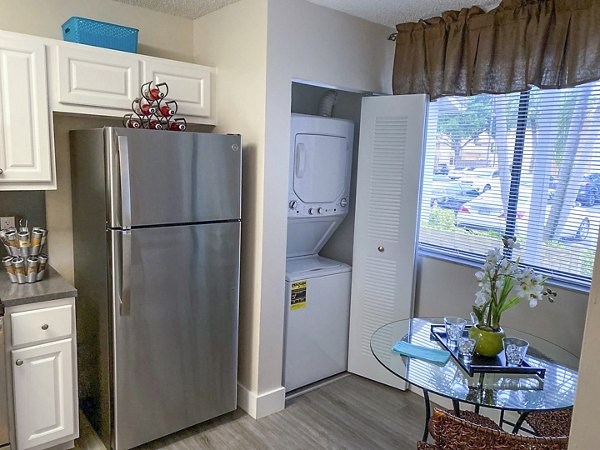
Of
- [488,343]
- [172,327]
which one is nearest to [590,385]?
[488,343]

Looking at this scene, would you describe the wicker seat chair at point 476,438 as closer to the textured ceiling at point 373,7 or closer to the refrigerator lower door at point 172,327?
the refrigerator lower door at point 172,327

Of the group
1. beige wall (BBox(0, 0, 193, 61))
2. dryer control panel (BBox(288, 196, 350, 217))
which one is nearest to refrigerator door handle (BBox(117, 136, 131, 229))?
beige wall (BBox(0, 0, 193, 61))

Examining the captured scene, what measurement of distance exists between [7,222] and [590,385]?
2.72m

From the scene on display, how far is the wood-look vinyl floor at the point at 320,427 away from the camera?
253 cm

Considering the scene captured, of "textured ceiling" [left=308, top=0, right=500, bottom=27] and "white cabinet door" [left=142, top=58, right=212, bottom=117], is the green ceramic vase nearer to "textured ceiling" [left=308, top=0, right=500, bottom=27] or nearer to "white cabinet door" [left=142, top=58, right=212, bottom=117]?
"textured ceiling" [left=308, top=0, right=500, bottom=27]

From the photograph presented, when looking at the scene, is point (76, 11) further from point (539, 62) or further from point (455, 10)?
point (539, 62)

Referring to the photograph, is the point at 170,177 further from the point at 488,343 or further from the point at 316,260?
the point at 488,343

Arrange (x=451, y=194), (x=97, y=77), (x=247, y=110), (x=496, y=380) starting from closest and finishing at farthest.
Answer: (x=496, y=380) < (x=97, y=77) < (x=247, y=110) < (x=451, y=194)

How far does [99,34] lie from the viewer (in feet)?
7.95

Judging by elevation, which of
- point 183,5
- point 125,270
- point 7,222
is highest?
point 183,5

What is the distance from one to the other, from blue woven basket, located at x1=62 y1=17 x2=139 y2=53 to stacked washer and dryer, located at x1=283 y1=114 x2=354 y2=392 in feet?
3.43

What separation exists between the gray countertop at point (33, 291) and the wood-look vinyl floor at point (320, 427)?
89 centimetres

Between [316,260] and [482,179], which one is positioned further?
[316,260]

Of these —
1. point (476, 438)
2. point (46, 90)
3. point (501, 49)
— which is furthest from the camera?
point (501, 49)
